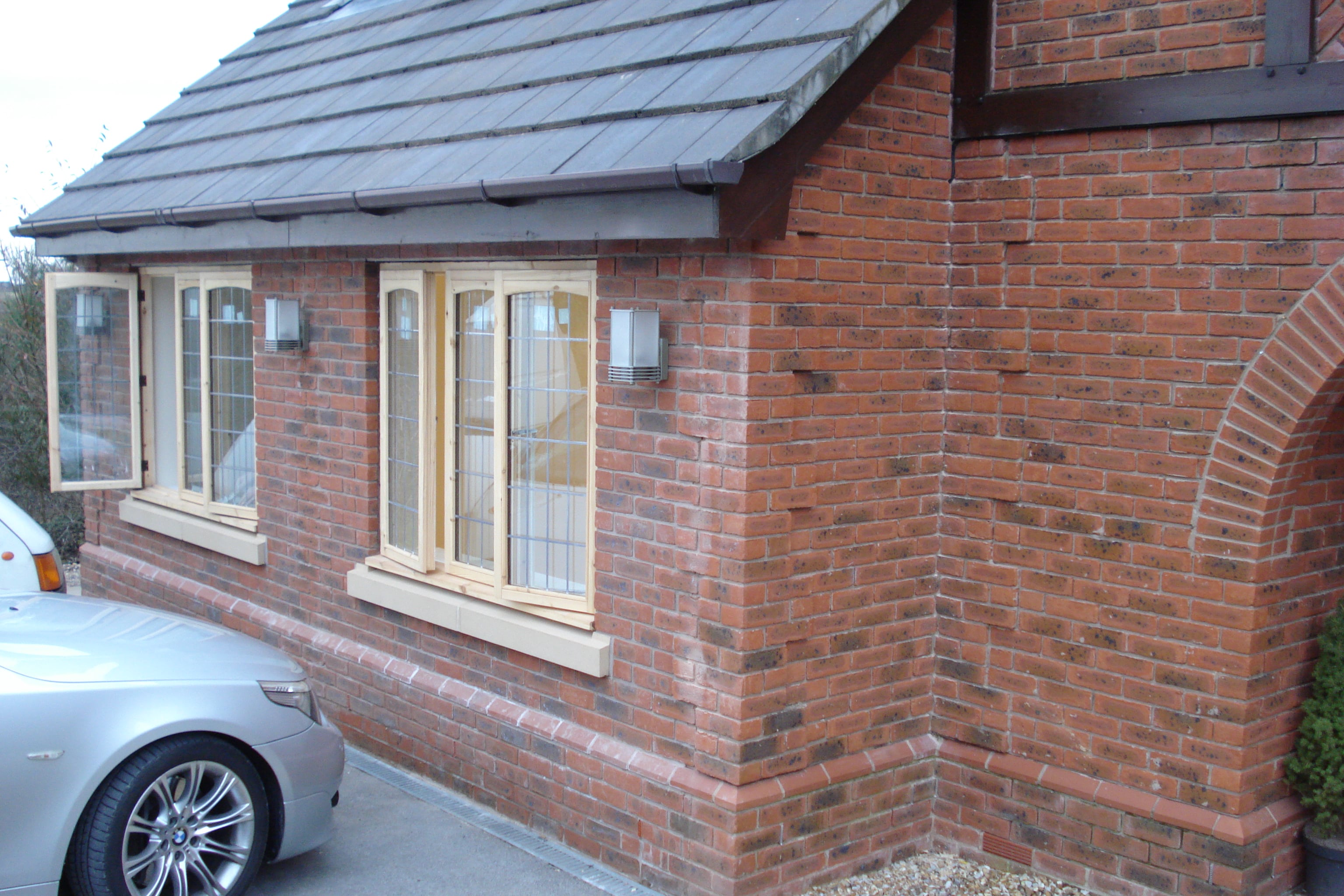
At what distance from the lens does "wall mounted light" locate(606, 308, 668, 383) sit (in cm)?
475

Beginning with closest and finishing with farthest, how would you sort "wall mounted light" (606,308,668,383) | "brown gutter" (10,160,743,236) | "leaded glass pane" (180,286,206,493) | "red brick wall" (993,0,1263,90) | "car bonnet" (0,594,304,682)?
1. "brown gutter" (10,160,743,236)
2. "red brick wall" (993,0,1263,90)
3. "car bonnet" (0,594,304,682)
4. "wall mounted light" (606,308,668,383)
5. "leaded glass pane" (180,286,206,493)

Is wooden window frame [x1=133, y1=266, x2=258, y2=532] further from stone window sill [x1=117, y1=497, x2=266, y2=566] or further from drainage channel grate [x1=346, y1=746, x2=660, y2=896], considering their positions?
drainage channel grate [x1=346, y1=746, x2=660, y2=896]

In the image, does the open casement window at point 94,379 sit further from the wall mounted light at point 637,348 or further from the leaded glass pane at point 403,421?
the wall mounted light at point 637,348

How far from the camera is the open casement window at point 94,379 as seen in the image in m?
8.98

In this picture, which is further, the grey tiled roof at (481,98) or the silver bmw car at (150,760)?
the grey tiled roof at (481,98)

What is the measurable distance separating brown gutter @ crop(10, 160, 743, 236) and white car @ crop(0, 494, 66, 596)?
2044mm

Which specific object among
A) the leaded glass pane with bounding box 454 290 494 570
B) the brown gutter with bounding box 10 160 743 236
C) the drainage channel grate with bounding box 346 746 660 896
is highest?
the brown gutter with bounding box 10 160 743 236

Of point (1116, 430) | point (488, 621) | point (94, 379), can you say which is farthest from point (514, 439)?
point (94, 379)

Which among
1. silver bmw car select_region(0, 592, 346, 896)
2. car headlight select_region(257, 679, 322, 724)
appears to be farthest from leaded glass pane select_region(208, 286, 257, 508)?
car headlight select_region(257, 679, 322, 724)

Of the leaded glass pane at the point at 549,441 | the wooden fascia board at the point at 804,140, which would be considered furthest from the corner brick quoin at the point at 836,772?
the wooden fascia board at the point at 804,140

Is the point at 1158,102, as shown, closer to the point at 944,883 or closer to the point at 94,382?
the point at 944,883

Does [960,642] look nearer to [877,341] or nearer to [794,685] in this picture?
[794,685]

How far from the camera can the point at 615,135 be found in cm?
482

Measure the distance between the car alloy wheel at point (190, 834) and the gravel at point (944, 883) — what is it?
2354 millimetres
